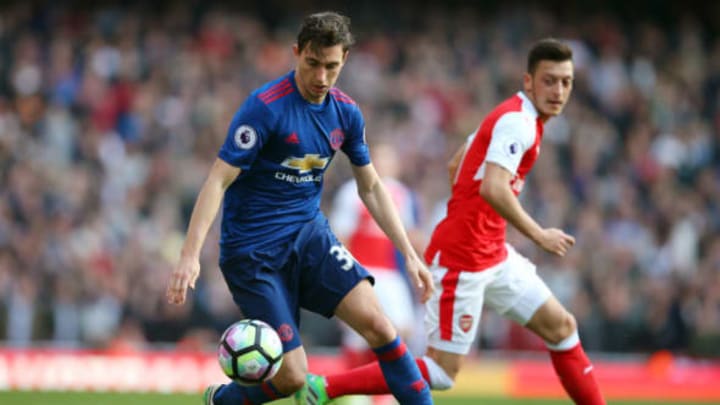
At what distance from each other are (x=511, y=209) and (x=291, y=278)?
136 centimetres

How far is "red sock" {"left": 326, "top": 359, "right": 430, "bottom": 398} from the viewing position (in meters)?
7.48

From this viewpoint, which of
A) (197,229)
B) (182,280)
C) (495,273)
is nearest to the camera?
(182,280)

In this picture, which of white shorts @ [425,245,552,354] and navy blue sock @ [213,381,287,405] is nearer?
navy blue sock @ [213,381,287,405]

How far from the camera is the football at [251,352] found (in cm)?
662

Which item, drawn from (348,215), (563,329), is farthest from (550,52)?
(348,215)

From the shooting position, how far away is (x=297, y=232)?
7.05 meters

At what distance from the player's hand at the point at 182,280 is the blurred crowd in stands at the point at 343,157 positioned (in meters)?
8.38

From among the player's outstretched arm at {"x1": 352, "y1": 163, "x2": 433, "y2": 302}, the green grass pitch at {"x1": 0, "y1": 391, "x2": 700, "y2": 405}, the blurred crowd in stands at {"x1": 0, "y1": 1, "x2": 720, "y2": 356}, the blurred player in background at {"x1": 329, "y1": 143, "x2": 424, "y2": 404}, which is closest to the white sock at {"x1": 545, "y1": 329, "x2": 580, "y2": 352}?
the player's outstretched arm at {"x1": 352, "y1": 163, "x2": 433, "y2": 302}

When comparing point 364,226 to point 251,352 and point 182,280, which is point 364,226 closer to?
point 251,352

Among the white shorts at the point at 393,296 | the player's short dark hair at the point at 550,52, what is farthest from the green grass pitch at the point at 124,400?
the player's short dark hair at the point at 550,52

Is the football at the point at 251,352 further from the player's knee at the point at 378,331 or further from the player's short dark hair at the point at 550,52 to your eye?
the player's short dark hair at the point at 550,52

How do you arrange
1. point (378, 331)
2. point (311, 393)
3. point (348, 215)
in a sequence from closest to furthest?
point (378, 331) → point (311, 393) → point (348, 215)

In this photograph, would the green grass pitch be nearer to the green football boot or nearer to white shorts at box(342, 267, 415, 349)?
white shorts at box(342, 267, 415, 349)

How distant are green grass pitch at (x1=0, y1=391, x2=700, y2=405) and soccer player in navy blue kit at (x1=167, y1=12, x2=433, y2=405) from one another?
380 cm
